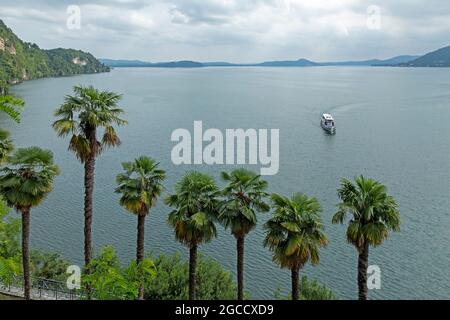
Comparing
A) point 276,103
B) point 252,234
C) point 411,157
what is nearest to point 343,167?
point 411,157

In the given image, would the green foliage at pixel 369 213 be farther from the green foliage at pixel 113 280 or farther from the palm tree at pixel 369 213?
the green foliage at pixel 113 280

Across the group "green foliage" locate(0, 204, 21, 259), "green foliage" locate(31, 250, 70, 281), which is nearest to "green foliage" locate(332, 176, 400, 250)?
"green foliage" locate(0, 204, 21, 259)

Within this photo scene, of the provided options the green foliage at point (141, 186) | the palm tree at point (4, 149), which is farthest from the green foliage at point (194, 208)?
the palm tree at point (4, 149)

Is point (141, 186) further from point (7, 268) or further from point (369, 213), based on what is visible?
point (369, 213)

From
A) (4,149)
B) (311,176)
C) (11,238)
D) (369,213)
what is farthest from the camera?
(311,176)

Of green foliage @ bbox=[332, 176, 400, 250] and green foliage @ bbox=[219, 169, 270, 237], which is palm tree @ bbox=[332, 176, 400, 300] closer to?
green foliage @ bbox=[332, 176, 400, 250]

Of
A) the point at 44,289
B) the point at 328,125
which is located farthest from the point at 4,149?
the point at 328,125
